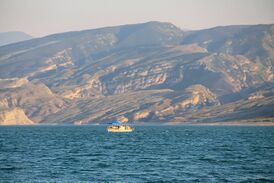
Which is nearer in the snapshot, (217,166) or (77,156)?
(217,166)

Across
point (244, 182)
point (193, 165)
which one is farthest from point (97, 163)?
point (244, 182)

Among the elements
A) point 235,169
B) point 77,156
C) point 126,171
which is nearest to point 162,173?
point 126,171

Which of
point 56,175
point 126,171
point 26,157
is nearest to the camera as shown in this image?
point 56,175

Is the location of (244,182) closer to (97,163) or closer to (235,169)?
(235,169)

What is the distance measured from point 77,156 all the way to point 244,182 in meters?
49.4

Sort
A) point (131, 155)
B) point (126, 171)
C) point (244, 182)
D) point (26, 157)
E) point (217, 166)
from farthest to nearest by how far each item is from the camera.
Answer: point (131, 155)
point (26, 157)
point (217, 166)
point (126, 171)
point (244, 182)

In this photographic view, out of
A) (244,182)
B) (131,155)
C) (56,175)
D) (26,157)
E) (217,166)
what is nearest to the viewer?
(244,182)

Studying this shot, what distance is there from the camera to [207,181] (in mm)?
94000

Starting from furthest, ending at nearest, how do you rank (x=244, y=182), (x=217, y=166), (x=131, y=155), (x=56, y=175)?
(x=131, y=155), (x=217, y=166), (x=56, y=175), (x=244, y=182)

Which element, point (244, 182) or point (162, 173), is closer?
point (244, 182)

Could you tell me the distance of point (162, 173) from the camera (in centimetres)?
10406

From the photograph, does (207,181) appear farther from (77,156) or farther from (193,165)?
(77,156)

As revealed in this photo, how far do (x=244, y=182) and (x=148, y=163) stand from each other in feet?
95.5

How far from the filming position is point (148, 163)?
119500 mm
